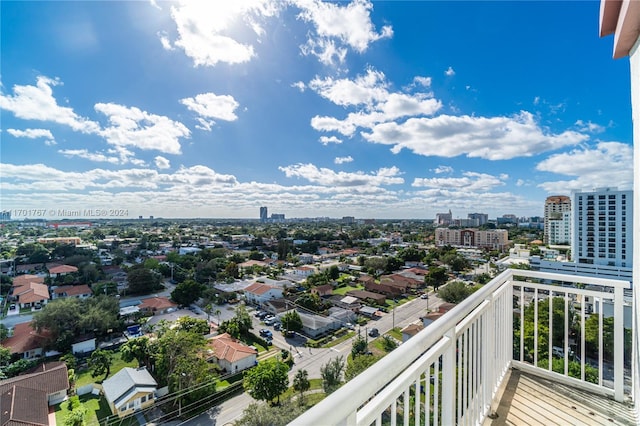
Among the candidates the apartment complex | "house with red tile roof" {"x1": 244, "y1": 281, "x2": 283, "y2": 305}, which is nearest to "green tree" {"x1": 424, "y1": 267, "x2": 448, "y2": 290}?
"house with red tile roof" {"x1": 244, "y1": 281, "x2": 283, "y2": 305}

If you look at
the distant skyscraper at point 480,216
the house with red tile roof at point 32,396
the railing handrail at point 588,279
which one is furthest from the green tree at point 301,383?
the distant skyscraper at point 480,216

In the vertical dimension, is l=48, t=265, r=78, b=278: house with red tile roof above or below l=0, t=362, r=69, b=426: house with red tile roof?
above

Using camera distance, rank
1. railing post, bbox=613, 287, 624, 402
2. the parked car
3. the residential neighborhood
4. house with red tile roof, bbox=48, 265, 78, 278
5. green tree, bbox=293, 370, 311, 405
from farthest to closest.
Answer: house with red tile roof, bbox=48, 265, 78, 278 → the parked car → the residential neighborhood → green tree, bbox=293, 370, 311, 405 → railing post, bbox=613, 287, 624, 402

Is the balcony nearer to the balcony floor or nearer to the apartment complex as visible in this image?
the balcony floor

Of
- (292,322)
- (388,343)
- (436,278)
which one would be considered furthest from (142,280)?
(436,278)

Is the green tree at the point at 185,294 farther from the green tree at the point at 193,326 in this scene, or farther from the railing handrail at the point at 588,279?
the railing handrail at the point at 588,279

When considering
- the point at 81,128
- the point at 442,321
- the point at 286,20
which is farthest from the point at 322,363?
the point at 81,128

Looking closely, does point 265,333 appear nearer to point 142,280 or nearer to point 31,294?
point 142,280

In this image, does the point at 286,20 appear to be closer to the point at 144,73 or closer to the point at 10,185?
the point at 144,73
